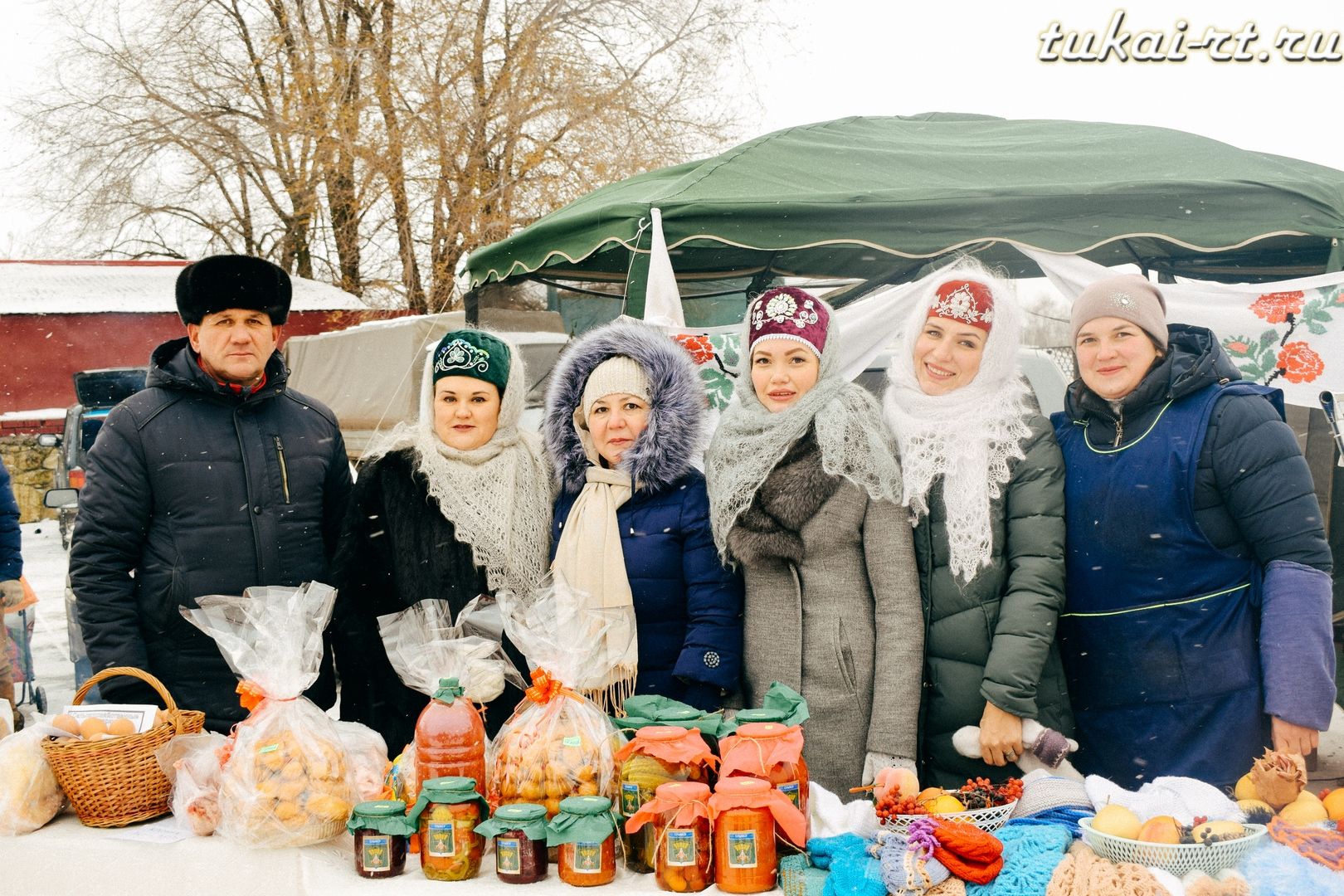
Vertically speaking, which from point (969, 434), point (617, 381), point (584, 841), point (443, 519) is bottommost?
point (584, 841)

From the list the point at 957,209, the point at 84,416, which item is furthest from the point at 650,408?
the point at 84,416

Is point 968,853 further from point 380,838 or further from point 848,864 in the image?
point 380,838

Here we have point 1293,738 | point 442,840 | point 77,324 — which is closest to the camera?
point 442,840

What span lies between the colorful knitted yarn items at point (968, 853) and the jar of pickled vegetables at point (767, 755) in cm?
24

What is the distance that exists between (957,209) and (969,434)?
10.0 ft

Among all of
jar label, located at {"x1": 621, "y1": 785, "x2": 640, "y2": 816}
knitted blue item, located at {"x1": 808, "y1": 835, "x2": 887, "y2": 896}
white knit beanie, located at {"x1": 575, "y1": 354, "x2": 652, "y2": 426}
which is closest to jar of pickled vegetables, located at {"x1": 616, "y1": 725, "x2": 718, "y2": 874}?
jar label, located at {"x1": 621, "y1": 785, "x2": 640, "y2": 816}

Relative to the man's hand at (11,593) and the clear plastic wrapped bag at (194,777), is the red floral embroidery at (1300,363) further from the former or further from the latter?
the man's hand at (11,593)

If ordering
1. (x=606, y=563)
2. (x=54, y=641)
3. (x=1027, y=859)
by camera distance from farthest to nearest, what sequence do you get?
(x=54, y=641), (x=606, y=563), (x=1027, y=859)

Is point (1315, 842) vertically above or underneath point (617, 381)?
underneath

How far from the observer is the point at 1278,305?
4.54 metres

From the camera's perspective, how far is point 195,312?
2.78 meters

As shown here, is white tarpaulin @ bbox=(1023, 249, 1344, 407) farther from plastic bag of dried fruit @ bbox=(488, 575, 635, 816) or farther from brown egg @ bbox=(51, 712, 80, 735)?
brown egg @ bbox=(51, 712, 80, 735)

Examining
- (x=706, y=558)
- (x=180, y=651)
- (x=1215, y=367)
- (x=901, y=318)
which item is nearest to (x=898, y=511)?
(x=706, y=558)

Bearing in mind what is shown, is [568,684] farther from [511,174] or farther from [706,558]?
[511,174]
